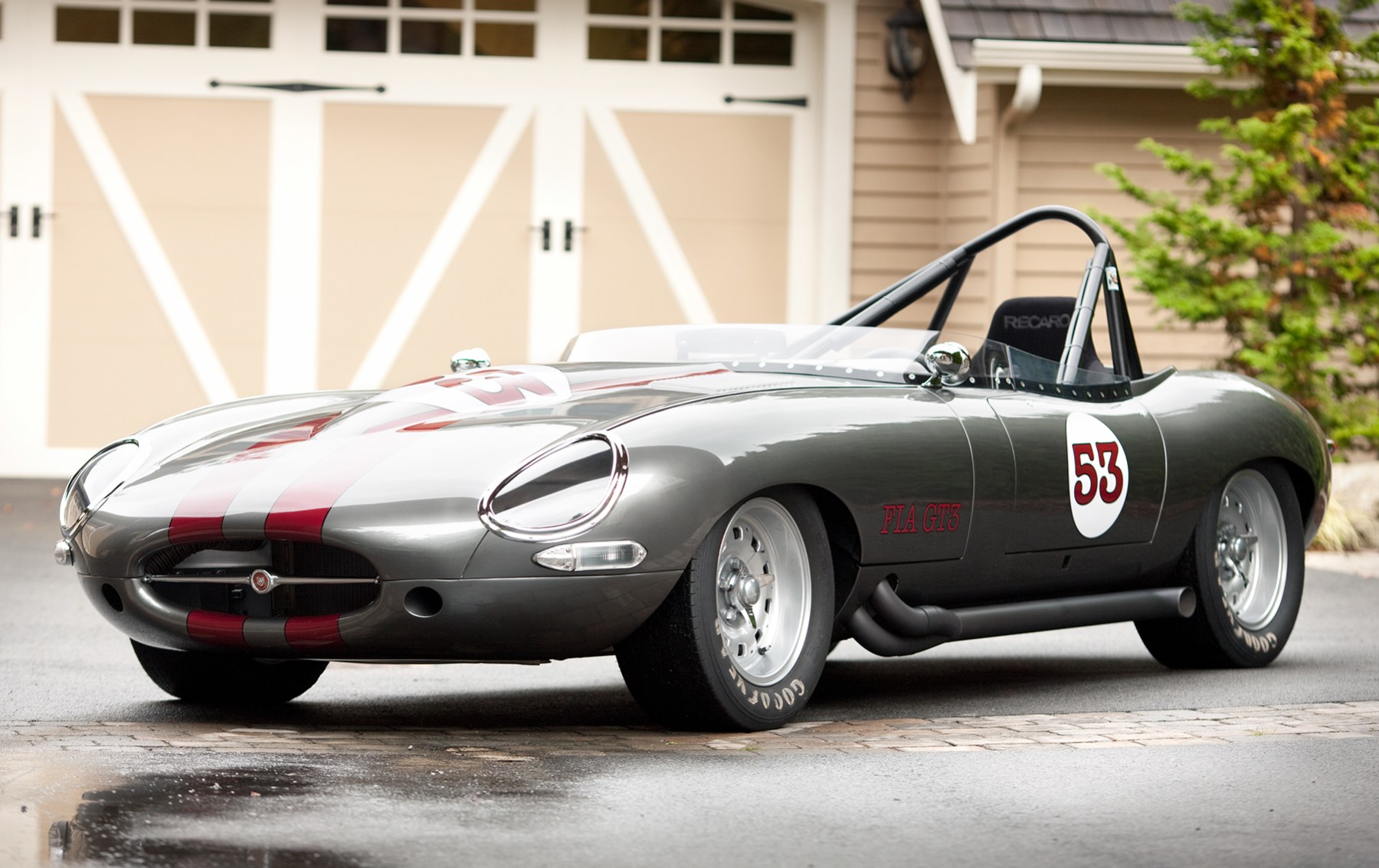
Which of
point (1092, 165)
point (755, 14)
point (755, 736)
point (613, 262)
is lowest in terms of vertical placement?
point (755, 736)

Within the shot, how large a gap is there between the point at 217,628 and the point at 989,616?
7.06 ft

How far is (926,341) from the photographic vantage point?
5926 millimetres

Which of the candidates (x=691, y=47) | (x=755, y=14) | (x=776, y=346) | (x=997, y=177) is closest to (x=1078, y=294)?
(x=776, y=346)

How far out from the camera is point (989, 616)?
5.61 meters

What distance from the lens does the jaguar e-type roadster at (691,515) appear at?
4.57 meters

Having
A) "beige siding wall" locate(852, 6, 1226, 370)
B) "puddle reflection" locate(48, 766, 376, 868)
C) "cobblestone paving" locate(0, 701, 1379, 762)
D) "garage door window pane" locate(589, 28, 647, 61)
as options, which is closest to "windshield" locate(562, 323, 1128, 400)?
"cobblestone paving" locate(0, 701, 1379, 762)

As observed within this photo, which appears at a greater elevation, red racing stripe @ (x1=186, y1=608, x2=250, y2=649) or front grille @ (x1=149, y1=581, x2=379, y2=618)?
front grille @ (x1=149, y1=581, x2=379, y2=618)

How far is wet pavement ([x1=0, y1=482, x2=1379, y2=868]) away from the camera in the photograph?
3637mm

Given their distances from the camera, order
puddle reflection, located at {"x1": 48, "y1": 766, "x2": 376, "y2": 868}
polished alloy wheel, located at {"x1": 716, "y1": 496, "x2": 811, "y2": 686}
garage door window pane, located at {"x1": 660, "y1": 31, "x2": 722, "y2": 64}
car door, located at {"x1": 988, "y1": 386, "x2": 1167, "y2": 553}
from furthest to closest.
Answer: garage door window pane, located at {"x1": 660, "y1": 31, "x2": 722, "y2": 64}
car door, located at {"x1": 988, "y1": 386, "x2": 1167, "y2": 553}
polished alloy wheel, located at {"x1": 716, "y1": 496, "x2": 811, "y2": 686}
puddle reflection, located at {"x1": 48, "y1": 766, "x2": 376, "y2": 868}

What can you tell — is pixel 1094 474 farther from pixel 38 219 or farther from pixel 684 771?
pixel 38 219

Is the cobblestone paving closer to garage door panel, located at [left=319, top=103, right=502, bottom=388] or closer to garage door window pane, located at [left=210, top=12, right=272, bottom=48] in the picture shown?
garage door panel, located at [left=319, top=103, right=502, bottom=388]

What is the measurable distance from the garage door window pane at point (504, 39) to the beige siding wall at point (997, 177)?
7.93ft

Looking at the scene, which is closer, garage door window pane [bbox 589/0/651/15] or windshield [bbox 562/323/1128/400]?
windshield [bbox 562/323/1128/400]

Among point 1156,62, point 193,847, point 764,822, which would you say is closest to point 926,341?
point 764,822
